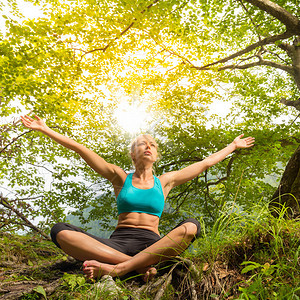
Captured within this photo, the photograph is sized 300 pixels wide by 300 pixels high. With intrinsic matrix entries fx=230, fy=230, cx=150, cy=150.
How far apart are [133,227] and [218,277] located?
3.27 feet

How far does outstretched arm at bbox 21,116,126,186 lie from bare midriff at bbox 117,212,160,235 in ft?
1.39

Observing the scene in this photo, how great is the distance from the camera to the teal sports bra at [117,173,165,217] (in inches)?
95.7

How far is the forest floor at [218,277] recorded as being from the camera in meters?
1.43

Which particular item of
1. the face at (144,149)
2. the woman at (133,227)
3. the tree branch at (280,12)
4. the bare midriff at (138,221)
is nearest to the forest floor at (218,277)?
the woman at (133,227)

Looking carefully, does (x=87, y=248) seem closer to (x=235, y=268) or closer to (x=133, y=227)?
(x=133, y=227)

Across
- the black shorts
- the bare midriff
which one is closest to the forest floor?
the black shorts

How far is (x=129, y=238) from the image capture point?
229 centimetres

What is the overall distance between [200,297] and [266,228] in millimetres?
731

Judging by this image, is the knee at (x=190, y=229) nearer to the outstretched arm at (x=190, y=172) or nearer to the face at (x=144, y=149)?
the outstretched arm at (x=190, y=172)

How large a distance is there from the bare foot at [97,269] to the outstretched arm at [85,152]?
980mm

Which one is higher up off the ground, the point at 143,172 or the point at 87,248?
the point at 143,172

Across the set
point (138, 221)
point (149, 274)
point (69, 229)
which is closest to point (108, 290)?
point (149, 274)

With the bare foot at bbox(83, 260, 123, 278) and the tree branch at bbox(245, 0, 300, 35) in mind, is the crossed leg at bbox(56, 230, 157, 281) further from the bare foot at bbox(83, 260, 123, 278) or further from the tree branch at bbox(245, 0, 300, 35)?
the tree branch at bbox(245, 0, 300, 35)

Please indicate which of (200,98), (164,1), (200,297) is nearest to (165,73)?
(200,98)
